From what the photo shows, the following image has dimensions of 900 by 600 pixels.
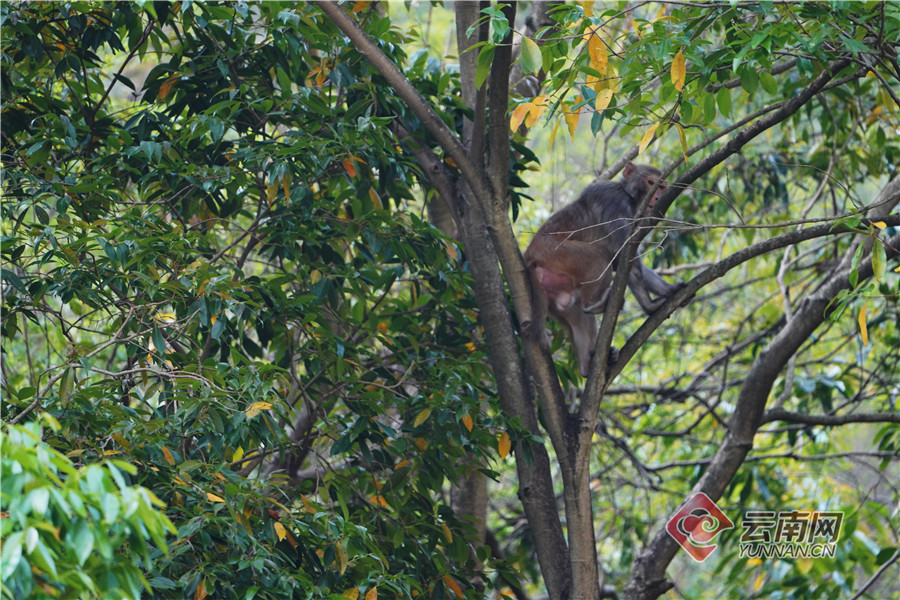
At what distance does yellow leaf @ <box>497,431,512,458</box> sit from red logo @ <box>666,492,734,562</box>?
94 cm

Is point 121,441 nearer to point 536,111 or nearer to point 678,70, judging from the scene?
point 536,111

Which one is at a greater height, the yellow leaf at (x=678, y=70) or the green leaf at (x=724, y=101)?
the green leaf at (x=724, y=101)

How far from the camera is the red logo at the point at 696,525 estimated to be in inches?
148

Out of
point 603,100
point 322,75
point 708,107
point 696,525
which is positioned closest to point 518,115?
point 603,100

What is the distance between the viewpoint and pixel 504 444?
3.28 meters

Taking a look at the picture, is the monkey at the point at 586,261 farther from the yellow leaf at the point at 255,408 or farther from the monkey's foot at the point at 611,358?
the yellow leaf at the point at 255,408

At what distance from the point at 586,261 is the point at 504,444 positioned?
1392 millimetres

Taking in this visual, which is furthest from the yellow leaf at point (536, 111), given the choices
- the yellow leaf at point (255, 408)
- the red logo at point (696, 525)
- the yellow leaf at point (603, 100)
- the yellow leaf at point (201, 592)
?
the red logo at point (696, 525)

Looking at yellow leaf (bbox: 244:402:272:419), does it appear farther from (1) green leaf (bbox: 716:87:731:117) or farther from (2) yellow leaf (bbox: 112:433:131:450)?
(1) green leaf (bbox: 716:87:731:117)

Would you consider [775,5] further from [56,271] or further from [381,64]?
[56,271]

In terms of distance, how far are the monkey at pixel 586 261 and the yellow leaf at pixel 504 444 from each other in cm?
100

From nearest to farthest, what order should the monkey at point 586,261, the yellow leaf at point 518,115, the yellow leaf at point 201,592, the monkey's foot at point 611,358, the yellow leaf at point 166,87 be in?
the yellow leaf at point 201,592, the yellow leaf at point 518,115, the monkey's foot at point 611,358, the yellow leaf at point 166,87, the monkey at point 586,261

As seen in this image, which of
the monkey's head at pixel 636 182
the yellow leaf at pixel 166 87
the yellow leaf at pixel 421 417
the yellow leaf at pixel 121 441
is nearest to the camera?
the yellow leaf at pixel 121 441

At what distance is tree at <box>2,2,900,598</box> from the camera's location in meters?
2.62
